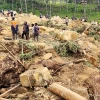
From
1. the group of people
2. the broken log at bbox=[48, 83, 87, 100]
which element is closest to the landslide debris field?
the broken log at bbox=[48, 83, 87, 100]

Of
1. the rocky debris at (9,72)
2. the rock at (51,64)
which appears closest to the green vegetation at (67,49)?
the rock at (51,64)

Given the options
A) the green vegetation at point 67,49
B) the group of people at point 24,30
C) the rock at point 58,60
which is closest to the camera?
the rock at point 58,60

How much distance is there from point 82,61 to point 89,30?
351 inches

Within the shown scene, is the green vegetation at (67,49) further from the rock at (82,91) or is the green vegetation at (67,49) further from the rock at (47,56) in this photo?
the rock at (82,91)

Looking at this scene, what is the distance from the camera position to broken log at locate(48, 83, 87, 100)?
9.77 meters

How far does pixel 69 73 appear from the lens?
1244 centimetres

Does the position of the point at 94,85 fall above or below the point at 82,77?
below

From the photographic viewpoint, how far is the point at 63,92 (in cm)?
1011

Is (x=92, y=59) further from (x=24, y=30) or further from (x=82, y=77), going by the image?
(x=24, y=30)

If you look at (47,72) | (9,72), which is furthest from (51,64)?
(9,72)

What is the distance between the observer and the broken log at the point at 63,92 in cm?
977

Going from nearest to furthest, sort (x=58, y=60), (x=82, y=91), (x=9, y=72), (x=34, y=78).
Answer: (x=82, y=91) → (x=34, y=78) → (x=9, y=72) → (x=58, y=60)

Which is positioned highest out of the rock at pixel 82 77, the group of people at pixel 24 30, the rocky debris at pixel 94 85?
the group of people at pixel 24 30

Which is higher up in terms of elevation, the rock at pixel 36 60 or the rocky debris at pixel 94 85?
the rock at pixel 36 60
